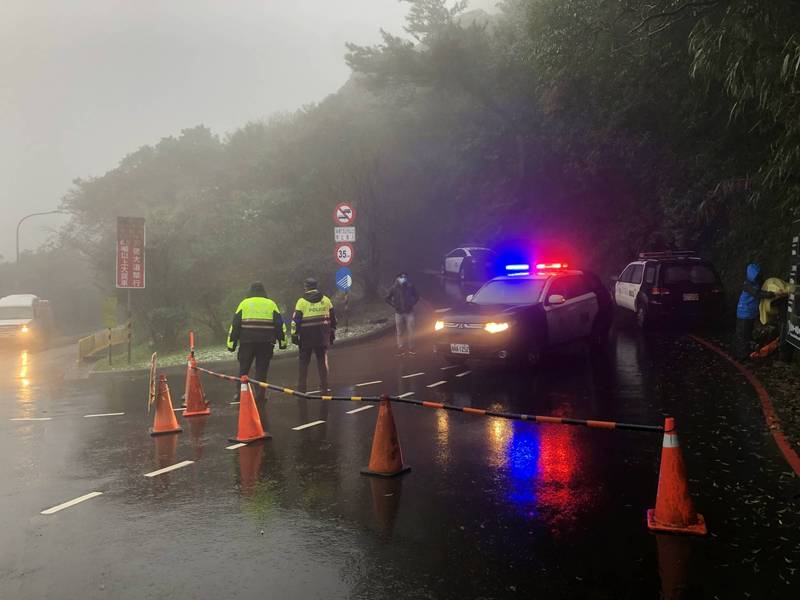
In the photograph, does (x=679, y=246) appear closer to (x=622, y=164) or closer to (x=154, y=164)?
(x=622, y=164)

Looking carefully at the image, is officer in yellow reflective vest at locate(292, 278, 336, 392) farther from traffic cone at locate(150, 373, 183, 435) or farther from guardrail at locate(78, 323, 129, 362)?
guardrail at locate(78, 323, 129, 362)

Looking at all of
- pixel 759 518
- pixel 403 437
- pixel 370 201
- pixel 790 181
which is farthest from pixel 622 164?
pixel 759 518

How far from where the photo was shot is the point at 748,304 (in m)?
11.7

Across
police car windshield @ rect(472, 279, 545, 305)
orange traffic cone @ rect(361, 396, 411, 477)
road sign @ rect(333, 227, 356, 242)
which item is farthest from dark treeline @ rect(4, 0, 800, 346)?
road sign @ rect(333, 227, 356, 242)

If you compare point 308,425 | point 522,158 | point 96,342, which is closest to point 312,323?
point 308,425

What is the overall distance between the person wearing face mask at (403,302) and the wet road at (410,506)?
498 cm

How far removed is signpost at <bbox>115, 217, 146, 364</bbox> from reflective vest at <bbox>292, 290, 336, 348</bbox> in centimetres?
1217

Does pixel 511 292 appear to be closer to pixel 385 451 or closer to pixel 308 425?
pixel 308 425

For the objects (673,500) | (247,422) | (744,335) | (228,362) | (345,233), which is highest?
(345,233)

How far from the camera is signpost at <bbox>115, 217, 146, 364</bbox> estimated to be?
69.6 ft

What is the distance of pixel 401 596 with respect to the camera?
402 cm

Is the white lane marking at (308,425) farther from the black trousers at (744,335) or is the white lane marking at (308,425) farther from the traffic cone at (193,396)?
the black trousers at (744,335)

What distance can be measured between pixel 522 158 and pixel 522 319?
24.5 metres

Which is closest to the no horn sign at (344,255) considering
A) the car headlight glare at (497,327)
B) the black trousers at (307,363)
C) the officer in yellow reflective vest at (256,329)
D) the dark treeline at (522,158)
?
the dark treeline at (522,158)
